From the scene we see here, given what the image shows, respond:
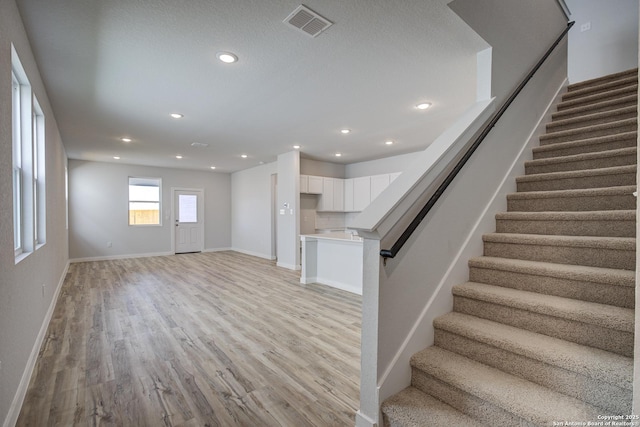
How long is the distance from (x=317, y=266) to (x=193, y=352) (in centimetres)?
284

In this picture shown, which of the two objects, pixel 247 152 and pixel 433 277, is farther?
pixel 247 152

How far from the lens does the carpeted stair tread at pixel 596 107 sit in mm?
2814

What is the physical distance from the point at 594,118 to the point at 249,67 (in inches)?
131

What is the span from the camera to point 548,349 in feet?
4.85

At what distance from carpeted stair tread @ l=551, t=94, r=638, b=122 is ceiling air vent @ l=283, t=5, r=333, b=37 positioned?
2.81 meters

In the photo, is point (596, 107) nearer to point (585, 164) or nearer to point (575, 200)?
point (585, 164)

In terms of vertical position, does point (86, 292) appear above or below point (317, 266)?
below

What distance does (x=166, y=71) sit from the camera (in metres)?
2.82

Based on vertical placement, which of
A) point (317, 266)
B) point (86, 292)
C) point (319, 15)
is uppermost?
point (319, 15)

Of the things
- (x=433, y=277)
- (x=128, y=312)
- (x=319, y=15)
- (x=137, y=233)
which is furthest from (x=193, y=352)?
(x=137, y=233)

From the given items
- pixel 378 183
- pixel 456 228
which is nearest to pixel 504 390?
pixel 456 228

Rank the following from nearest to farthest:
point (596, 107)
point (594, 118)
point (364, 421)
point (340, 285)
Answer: point (364, 421) → point (594, 118) → point (596, 107) → point (340, 285)

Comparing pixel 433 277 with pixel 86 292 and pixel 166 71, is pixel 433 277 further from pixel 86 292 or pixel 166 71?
pixel 86 292

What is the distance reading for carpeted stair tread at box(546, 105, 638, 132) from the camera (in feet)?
8.68
